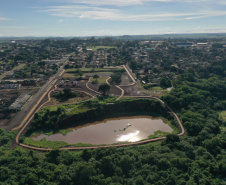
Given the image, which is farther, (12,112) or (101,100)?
(101,100)

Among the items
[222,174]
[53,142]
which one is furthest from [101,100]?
[222,174]

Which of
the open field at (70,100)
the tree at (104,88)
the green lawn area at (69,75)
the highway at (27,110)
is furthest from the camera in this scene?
the green lawn area at (69,75)

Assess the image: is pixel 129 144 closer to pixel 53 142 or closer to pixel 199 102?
pixel 53 142

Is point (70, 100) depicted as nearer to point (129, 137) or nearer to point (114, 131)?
point (114, 131)

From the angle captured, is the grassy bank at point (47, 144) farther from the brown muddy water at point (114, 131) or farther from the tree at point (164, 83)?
the tree at point (164, 83)

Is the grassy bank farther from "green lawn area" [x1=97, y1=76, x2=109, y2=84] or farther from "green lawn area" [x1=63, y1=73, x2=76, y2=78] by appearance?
"green lawn area" [x1=63, y1=73, x2=76, y2=78]

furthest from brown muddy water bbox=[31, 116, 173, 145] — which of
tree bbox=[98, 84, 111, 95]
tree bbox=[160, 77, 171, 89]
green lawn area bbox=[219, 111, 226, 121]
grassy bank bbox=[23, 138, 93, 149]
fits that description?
tree bbox=[160, 77, 171, 89]

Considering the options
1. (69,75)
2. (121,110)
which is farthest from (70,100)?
(69,75)

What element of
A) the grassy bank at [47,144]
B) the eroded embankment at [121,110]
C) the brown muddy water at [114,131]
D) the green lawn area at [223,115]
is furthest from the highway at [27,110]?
the green lawn area at [223,115]
